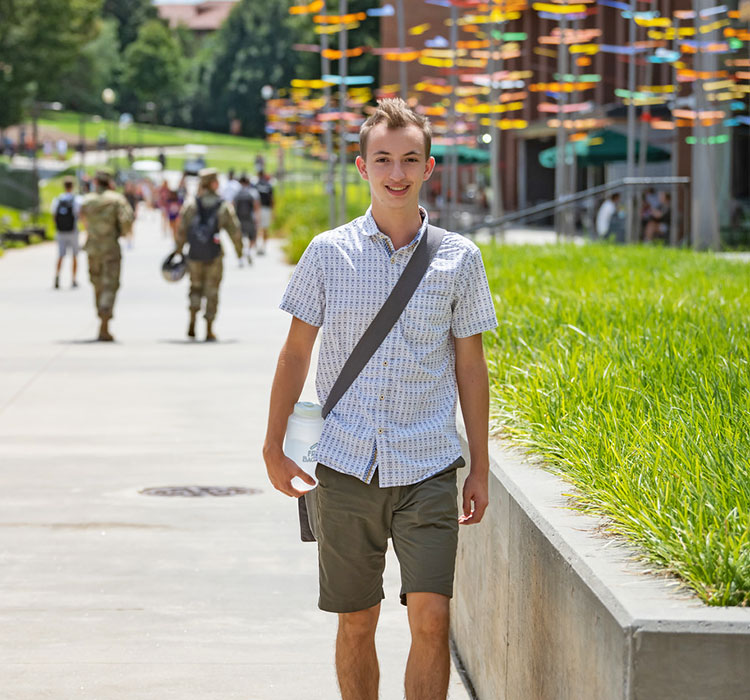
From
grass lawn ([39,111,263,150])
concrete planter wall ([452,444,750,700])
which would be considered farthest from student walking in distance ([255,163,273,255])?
grass lawn ([39,111,263,150])

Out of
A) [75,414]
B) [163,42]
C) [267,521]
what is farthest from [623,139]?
[163,42]

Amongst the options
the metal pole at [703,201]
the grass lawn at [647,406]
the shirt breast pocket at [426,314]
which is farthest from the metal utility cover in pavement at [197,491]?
the metal pole at [703,201]

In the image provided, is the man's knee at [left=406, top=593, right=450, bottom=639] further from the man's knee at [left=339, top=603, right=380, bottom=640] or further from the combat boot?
the combat boot

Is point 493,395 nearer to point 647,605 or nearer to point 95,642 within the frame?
point 95,642

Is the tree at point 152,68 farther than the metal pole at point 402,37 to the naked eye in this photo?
Yes

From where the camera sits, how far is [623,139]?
39.4 meters

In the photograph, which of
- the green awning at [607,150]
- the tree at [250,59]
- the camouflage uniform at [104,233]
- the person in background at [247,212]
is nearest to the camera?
the camouflage uniform at [104,233]

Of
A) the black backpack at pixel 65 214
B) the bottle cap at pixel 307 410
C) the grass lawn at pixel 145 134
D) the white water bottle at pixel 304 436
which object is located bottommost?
the grass lawn at pixel 145 134

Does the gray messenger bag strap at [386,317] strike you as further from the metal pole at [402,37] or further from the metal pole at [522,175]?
the metal pole at [522,175]

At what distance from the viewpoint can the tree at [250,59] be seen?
542ft

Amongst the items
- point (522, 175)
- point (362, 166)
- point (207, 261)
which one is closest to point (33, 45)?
point (522, 175)

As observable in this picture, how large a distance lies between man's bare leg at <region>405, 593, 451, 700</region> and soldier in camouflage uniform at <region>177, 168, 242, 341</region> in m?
14.2

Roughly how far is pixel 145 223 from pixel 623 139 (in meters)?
34.3

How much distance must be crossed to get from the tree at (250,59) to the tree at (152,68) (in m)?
7.83
